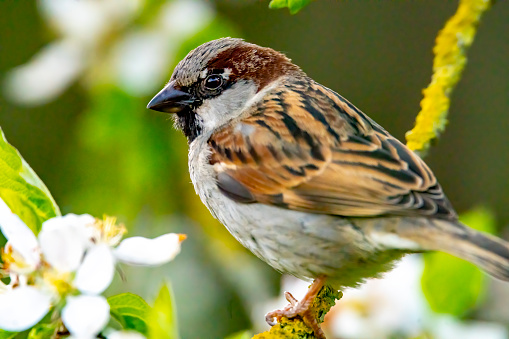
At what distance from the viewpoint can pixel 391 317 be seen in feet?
7.34

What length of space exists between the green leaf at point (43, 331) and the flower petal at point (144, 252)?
0.17m

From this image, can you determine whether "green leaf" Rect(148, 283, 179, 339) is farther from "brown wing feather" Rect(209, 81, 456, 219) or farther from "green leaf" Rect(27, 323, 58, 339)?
"brown wing feather" Rect(209, 81, 456, 219)

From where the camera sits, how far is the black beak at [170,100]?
112 inches

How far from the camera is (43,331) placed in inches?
55.6

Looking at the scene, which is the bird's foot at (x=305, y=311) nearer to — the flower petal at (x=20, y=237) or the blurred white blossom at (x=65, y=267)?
the blurred white blossom at (x=65, y=267)

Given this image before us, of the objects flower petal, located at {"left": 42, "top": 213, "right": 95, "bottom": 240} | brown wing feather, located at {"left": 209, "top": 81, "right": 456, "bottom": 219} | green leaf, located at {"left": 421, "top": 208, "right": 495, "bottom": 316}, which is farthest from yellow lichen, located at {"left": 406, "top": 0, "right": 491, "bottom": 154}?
flower petal, located at {"left": 42, "top": 213, "right": 95, "bottom": 240}

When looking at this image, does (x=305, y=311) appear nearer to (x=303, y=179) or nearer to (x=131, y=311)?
(x=303, y=179)

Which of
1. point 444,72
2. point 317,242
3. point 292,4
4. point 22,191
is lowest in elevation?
point 317,242

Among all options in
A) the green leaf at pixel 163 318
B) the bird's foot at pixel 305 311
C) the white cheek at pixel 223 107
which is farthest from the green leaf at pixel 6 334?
the white cheek at pixel 223 107

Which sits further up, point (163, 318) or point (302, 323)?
point (163, 318)

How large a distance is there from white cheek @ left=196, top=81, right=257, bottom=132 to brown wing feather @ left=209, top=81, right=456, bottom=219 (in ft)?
→ 0.34

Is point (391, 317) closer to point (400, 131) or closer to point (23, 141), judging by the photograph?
point (400, 131)

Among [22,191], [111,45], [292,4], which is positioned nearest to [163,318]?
[22,191]

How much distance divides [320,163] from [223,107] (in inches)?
22.1
